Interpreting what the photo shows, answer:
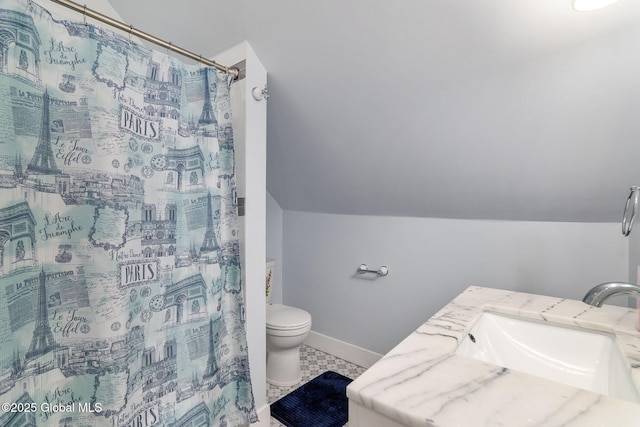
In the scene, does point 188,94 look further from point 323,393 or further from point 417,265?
→ point 323,393

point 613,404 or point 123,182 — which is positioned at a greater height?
point 123,182

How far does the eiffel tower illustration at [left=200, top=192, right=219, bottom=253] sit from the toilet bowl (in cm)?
90

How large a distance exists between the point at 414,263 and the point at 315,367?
1142mm

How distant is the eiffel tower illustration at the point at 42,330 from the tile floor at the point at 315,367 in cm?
137

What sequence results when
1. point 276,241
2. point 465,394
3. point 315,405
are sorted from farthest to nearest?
point 276,241 → point 315,405 → point 465,394

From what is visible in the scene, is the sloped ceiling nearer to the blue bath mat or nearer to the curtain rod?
the curtain rod

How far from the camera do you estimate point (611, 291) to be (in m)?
0.89

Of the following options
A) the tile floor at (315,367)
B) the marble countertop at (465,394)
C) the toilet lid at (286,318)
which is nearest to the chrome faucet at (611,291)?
the marble countertop at (465,394)

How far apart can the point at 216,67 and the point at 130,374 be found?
1439 mm

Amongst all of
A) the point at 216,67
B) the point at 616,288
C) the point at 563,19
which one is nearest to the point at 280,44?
the point at 216,67

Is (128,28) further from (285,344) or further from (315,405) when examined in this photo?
(315,405)

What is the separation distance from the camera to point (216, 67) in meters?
1.53

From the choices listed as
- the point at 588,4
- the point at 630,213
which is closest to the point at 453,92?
the point at 588,4

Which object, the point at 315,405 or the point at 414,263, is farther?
the point at 414,263
